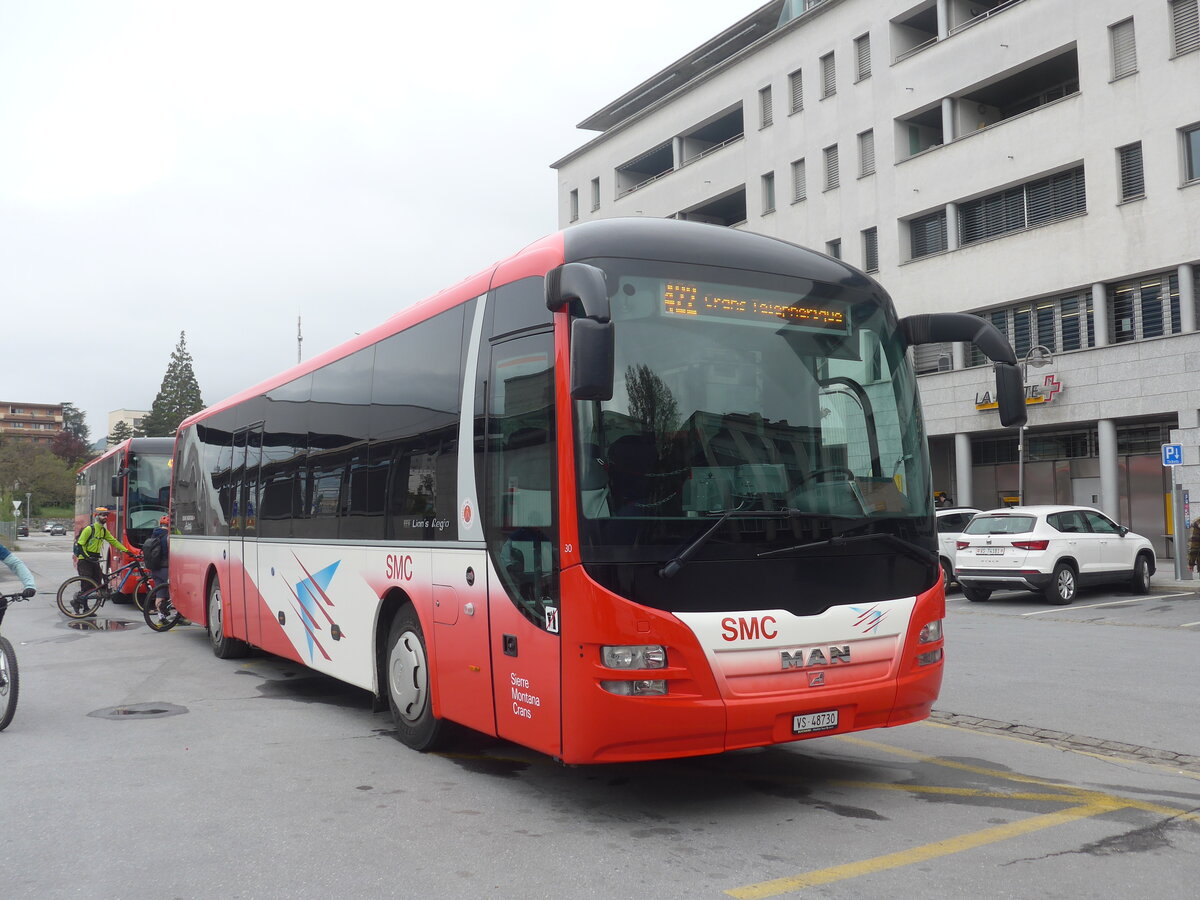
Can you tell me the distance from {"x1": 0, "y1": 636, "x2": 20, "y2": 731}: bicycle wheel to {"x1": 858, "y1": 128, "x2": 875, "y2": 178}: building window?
3280 centimetres

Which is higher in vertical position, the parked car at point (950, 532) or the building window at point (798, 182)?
the building window at point (798, 182)

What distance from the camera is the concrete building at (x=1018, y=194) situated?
28.5 metres

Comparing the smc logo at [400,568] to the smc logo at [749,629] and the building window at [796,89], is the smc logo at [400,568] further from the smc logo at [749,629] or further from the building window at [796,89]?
the building window at [796,89]

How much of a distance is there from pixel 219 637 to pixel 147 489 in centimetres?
1079

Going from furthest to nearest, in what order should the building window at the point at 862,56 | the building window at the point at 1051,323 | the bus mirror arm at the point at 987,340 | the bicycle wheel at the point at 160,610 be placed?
the building window at the point at 862,56 → the building window at the point at 1051,323 → the bicycle wheel at the point at 160,610 → the bus mirror arm at the point at 987,340

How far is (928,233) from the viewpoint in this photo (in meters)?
35.6

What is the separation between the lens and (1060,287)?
3094 cm

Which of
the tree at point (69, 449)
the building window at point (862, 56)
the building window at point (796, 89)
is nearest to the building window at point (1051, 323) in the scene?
the building window at point (862, 56)

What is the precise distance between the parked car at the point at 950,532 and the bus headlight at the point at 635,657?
17.0 m

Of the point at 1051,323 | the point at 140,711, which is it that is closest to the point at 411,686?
the point at 140,711

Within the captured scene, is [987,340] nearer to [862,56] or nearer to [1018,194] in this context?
[1018,194]

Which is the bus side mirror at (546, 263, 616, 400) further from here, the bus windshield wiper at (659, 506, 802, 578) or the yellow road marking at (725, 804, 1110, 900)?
the yellow road marking at (725, 804, 1110, 900)

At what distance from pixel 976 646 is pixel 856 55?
94.0 feet

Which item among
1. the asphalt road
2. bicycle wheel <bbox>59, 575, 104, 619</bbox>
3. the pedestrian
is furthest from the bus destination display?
the pedestrian
